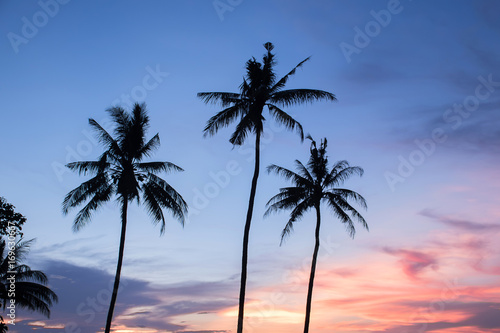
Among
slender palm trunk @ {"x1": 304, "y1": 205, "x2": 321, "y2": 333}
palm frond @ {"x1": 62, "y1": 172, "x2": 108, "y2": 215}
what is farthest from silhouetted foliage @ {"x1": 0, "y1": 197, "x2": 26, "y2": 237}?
slender palm trunk @ {"x1": 304, "y1": 205, "x2": 321, "y2": 333}

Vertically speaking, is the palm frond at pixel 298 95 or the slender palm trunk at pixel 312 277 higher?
the palm frond at pixel 298 95

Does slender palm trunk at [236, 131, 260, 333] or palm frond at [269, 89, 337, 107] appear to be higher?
palm frond at [269, 89, 337, 107]

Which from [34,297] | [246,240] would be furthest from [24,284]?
[246,240]

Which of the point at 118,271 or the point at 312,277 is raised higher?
the point at 312,277

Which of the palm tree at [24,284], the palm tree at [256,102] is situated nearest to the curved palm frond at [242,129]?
the palm tree at [256,102]

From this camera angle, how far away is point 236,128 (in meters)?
27.5

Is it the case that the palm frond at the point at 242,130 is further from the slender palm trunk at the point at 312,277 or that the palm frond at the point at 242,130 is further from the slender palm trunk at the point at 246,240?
the slender palm trunk at the point at 312,277

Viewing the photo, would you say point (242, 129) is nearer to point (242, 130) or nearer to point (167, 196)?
point (242, 130)

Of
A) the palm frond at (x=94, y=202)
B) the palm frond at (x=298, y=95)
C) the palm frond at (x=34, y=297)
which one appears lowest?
the palm frond at (x=34, y=297)

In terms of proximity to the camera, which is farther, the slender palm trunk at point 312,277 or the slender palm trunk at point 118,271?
the slender palm trunk at point 312,277

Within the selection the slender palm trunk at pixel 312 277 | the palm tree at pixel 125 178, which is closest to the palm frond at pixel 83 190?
the palm tree at pixel 125 178

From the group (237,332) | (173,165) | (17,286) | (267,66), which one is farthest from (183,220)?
(17,286)

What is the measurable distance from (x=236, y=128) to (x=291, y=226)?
10814 mm

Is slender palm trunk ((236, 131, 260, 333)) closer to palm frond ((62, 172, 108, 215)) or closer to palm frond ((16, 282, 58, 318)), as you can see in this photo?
palm frond ((62, 172, 108, 215))
